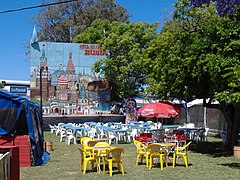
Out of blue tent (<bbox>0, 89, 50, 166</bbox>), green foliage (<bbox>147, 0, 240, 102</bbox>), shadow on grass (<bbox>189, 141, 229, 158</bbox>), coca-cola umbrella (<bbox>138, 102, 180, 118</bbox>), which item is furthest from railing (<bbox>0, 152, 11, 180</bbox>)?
shadow on grass (<bbox>189, 141, 229, 158</bbox>)

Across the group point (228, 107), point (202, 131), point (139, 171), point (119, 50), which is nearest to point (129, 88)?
point (119, 50)

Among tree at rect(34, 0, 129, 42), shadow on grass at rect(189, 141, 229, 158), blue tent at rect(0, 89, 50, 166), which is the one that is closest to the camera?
blue tent at rect(0, 89, 50, 166)

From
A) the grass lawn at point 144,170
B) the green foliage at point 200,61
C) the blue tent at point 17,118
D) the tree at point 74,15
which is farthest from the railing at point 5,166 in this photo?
the tree at point 74,15

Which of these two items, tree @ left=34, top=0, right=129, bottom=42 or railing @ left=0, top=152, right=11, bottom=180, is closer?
railing @ left=0, top=152, right=11, bottom=180

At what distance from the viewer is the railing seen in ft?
22.1

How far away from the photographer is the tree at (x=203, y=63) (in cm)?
1473

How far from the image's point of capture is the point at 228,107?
1870 centimetres

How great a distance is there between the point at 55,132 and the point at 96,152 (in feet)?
56.6

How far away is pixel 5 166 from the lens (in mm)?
7125

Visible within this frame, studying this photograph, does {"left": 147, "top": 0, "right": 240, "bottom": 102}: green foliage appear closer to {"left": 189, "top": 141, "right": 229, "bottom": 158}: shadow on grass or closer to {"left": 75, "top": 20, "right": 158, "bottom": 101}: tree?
{"left": 189, "top": 141, "right": 229, "bottom": 158}: shadow on grass

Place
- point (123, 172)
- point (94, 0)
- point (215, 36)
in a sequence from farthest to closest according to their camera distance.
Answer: point (94, 0) < point (215, 36) < point (123, 172)

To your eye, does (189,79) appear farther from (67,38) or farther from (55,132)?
(67,38)

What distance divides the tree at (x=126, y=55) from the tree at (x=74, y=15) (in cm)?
1345

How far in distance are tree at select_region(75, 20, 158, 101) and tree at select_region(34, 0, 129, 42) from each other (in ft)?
44.1
